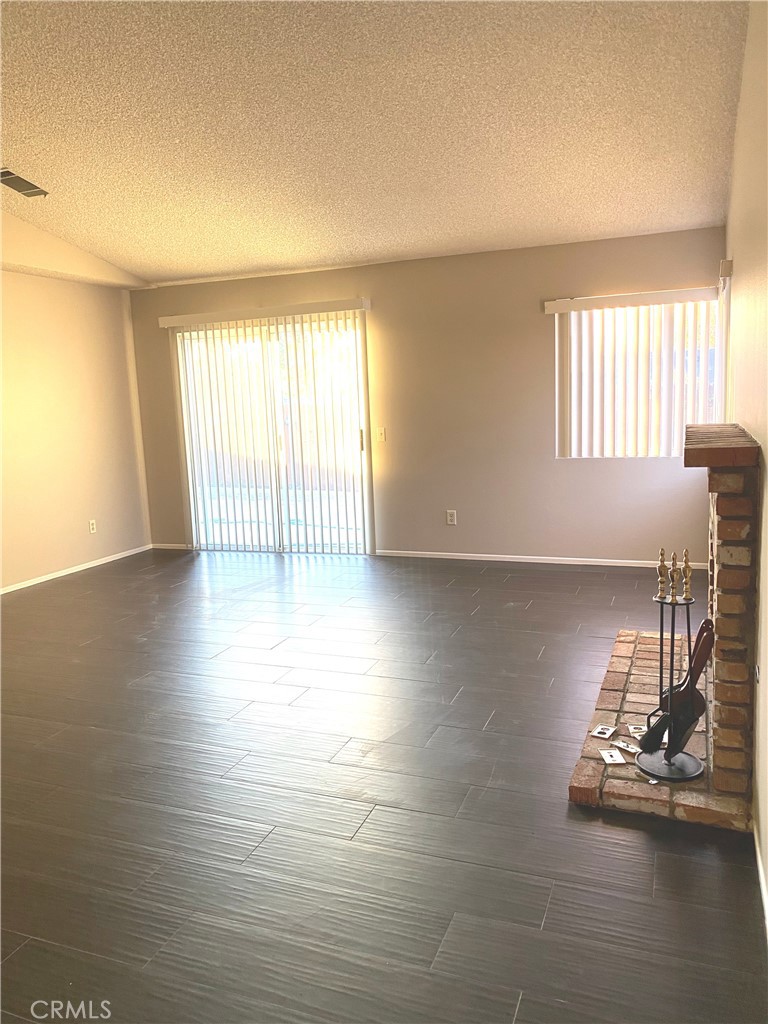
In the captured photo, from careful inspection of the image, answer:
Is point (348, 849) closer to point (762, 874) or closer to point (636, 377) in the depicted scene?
point (762, 874)

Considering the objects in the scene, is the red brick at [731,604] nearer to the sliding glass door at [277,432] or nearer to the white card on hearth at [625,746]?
the white card on hearth at [625,746]

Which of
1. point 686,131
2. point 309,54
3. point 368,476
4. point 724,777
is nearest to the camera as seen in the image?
point 724,777

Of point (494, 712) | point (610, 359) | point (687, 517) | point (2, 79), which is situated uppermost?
point (2, 79)

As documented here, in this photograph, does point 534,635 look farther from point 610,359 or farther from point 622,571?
point 610,359

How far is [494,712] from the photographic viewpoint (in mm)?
3232

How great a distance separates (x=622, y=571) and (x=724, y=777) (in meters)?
3.44

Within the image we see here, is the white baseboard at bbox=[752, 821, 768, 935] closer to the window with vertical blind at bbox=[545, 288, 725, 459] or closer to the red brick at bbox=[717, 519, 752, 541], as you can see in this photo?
the red brick at bbox=[717, 519, 752, 541]

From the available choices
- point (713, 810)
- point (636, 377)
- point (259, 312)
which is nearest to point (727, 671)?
point (713, 810)

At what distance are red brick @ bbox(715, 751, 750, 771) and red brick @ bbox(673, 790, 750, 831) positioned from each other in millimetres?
100

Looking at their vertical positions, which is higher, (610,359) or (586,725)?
Answer: (610,359)

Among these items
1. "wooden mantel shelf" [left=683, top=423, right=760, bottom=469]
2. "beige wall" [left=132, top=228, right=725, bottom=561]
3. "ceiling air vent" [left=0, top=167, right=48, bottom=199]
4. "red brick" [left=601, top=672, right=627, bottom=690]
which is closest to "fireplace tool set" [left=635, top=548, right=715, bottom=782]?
"wooden mantel shelf" [left=683, top=423, right=760, bottom=469]

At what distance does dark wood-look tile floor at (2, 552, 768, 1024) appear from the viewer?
5.70ft

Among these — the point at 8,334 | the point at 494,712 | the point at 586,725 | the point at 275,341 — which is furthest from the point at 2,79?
the point at 586,725

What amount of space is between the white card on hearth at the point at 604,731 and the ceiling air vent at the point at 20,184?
15.7 feet
